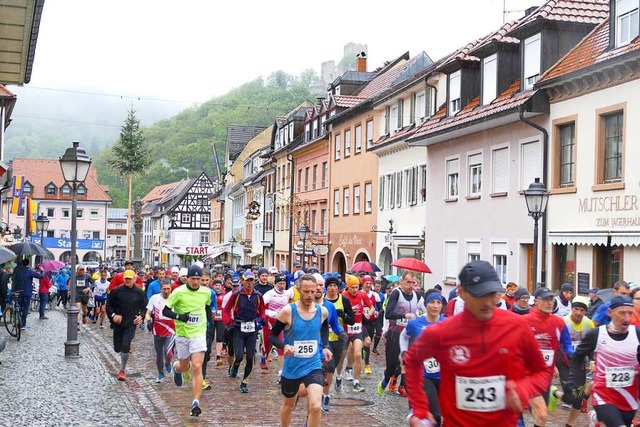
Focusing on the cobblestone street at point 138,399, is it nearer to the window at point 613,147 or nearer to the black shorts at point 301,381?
the black shorts at point 301,381

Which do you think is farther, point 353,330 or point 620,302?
point 353,330

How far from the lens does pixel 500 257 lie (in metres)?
27.0

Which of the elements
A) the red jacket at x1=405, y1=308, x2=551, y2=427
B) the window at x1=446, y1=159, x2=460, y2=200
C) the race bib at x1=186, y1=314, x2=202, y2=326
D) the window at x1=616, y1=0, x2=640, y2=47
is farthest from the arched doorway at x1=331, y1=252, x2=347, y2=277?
the red jacket at x1=405, y1=308, x2=551, y2=427

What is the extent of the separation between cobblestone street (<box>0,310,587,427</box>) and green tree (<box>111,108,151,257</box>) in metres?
75.8

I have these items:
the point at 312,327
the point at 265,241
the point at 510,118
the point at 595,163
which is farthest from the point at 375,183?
the point at 312,327

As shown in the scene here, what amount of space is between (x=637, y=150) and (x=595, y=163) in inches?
69.2

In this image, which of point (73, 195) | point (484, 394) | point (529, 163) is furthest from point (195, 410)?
point (529, 163)

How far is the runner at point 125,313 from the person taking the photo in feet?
51.0

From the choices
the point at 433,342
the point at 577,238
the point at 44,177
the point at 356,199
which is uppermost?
the point at 44,177

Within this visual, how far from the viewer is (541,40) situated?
25203 millimetres

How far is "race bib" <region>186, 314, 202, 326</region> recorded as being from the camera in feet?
41.8

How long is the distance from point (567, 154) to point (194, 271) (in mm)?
13333

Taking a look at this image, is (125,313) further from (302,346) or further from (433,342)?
(433,342)

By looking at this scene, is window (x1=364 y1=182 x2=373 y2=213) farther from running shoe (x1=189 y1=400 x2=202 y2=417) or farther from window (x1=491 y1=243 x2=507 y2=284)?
running shoe (x1=189 y1=400 x2=202 y2=417)
